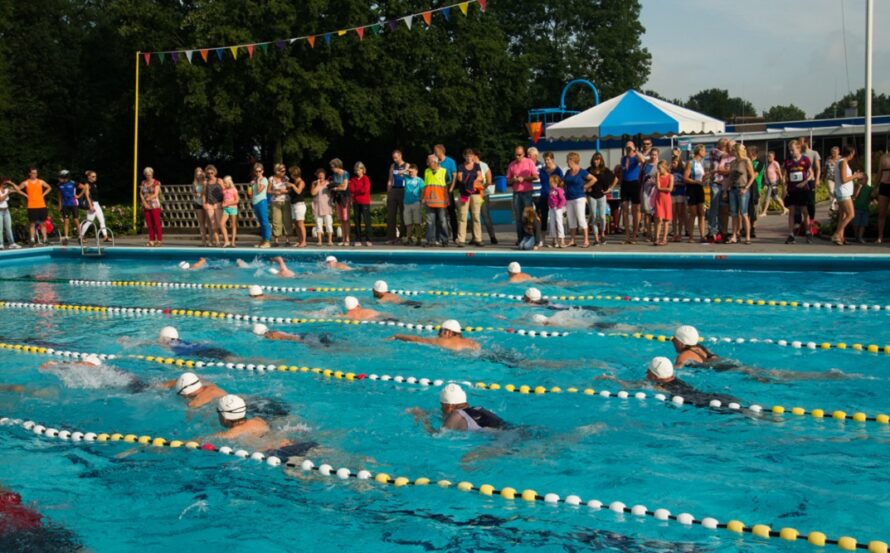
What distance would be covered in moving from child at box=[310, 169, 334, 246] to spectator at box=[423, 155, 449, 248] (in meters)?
1.89

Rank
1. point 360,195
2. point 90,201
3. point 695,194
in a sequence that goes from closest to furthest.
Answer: point 695,194 → point 360,195 → point 90,201

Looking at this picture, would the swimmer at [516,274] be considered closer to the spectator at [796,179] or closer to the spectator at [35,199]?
the spectator at [796,179]

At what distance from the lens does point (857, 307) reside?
10445 millimetres

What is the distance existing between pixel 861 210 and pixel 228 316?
9672 millimetres

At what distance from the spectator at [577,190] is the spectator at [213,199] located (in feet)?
21.8

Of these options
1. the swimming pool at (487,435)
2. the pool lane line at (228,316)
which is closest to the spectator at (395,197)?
the swimming pool at (487,435)

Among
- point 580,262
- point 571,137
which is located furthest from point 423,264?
point 571,137

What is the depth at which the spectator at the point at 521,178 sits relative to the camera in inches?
571

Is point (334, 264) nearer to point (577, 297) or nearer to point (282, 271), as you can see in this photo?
point (282, 271)

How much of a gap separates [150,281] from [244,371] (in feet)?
22.2

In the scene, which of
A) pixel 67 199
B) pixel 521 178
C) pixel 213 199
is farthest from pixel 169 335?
pixel 67 199

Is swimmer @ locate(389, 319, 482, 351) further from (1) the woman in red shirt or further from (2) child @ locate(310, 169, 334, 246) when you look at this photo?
(2) child @ locate(310, 169, 334, 246)

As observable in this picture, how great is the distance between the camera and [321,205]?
16453 millimetres

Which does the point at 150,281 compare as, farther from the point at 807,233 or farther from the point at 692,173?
the point at 807,233
